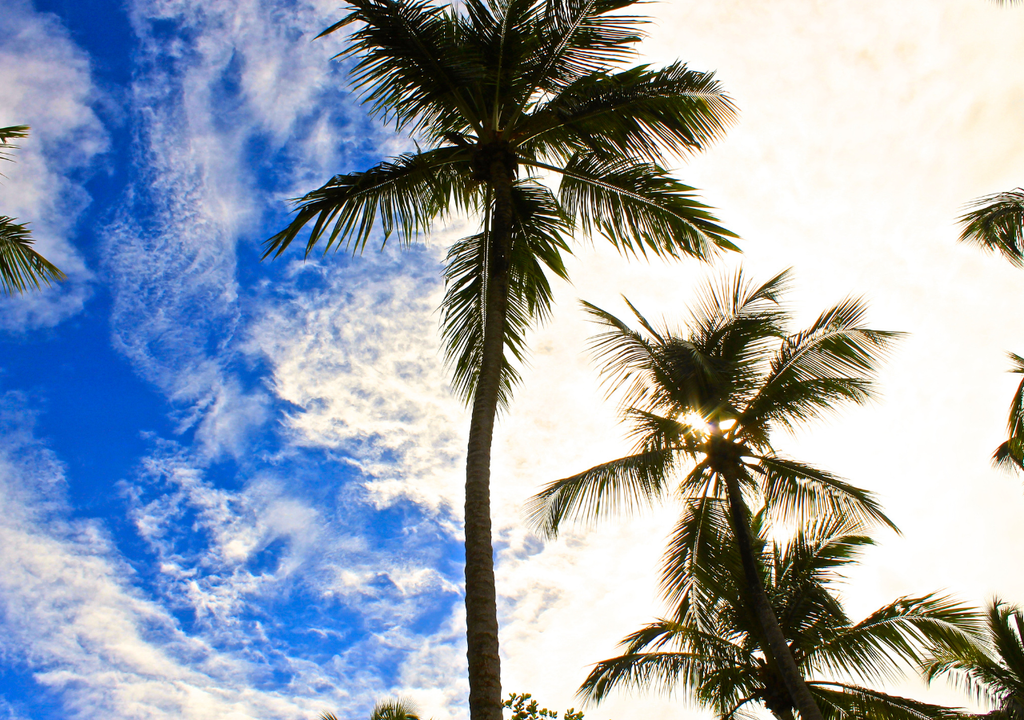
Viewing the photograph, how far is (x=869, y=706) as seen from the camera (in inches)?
395

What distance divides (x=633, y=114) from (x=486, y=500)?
5014 millimetres

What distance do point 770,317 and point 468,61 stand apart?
619 cm

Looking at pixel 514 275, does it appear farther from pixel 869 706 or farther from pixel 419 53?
pixel 869 706

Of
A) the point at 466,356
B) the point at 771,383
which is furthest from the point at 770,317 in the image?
the point at 466,356

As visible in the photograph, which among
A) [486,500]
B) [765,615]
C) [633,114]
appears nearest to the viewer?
[486,500]

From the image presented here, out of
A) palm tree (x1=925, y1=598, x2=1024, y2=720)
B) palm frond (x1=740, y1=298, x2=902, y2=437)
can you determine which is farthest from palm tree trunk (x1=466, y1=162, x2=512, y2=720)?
palm tree (x1=925, y1=598, x2=1024, y2=720)

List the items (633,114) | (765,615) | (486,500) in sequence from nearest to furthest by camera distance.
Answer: (486,500) → (633,114) → (765,615)

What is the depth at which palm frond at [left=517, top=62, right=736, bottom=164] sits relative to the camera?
294 inches

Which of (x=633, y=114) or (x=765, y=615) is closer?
(x=633, y=114)

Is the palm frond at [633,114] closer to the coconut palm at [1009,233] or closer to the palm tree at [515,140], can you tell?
the palm tree at [515,140]

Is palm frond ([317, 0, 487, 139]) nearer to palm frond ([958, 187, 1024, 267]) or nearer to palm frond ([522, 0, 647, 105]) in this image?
palm frond ([522, 0, 647, 105])

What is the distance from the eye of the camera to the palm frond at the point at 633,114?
7469 millimetres

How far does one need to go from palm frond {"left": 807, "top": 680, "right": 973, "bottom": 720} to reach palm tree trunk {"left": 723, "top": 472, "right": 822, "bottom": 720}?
4.43ft

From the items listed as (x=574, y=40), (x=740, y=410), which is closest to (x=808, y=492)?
(x=740, y=410)
